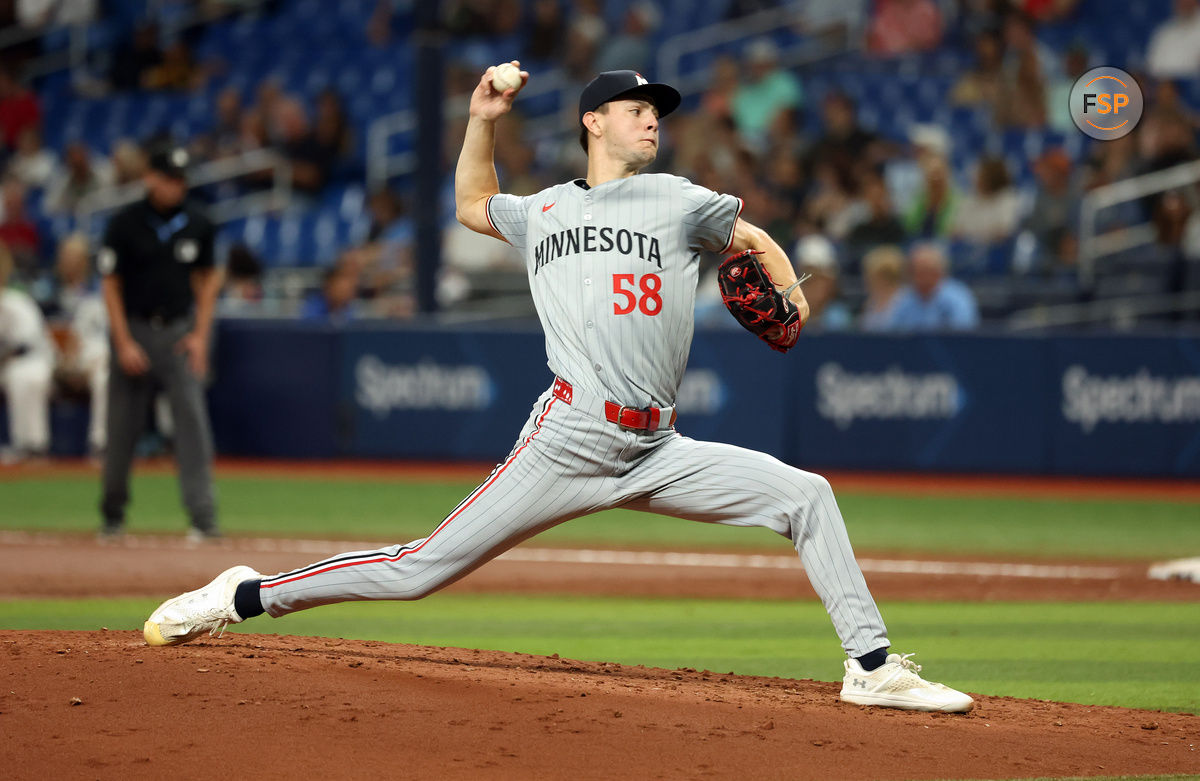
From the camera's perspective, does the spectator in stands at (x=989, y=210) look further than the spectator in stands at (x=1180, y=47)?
No

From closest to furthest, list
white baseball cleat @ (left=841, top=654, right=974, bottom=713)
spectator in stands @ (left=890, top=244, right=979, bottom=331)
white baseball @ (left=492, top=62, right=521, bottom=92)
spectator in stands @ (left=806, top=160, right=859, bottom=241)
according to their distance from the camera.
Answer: white baseball cleat @ (left=841, top=654, right=974, bottom=713) < white baseball @ (left=492, top=62, right=521, bottom=92) < spectator in stands @ (left=890, top=244, right=979, bottom=331) < spectator in stands @ (left=806, top=160, right=859, bottom=241)

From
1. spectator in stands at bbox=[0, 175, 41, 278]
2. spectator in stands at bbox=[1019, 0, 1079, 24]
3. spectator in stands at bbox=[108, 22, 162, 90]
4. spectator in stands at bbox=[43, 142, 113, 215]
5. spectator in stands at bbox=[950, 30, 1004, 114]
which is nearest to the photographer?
spectator in stands at bbox=[950, 30, 1004, 114]

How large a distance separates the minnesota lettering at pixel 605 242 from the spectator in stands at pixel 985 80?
12.8 meters

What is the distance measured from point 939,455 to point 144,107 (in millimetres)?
12258

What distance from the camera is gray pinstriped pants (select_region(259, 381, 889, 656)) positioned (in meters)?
4.69

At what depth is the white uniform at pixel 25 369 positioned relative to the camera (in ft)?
46.0

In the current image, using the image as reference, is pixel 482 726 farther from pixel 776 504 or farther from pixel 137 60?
pixel 137 60

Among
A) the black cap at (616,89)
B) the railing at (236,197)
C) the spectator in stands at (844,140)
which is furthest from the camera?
the railing at (236,197)

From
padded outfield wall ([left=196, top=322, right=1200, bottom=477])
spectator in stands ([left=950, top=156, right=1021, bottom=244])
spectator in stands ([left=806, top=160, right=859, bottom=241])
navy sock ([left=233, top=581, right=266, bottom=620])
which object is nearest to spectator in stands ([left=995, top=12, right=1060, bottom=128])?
spectator in stands ([left=950, top=156, right=1021, bottom=244])

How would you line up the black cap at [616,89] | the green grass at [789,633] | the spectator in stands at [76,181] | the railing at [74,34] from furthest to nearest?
the railing at [74,34] → the spectator in stands at [76,181] → the green grass at [789,633] → the black cap at [616,89]

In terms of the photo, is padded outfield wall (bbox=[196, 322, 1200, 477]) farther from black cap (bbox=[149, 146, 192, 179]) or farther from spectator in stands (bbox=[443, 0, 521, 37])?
spectator in stands (bbox=[443, 0, 521, 37])

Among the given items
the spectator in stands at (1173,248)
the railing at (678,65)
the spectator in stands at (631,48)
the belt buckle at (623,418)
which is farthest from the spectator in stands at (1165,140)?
the belt buckle at (623,418)

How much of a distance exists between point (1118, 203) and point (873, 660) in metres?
11.3

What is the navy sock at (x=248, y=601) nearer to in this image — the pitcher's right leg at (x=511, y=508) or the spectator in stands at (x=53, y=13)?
the pitcher's right leg at (x=511, y=508)
